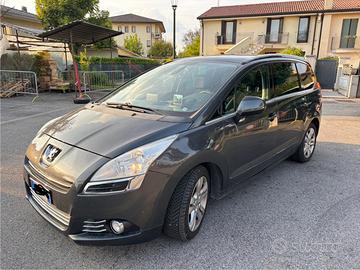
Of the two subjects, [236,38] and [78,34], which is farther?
[236,38]

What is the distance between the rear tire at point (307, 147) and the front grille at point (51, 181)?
11.5 ft

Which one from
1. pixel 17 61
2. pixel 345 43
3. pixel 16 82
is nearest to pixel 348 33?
pixel 345 43

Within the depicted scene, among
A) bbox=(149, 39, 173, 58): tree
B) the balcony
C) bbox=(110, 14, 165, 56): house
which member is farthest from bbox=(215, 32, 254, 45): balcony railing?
bbox=(110, 14, 165, 56): house

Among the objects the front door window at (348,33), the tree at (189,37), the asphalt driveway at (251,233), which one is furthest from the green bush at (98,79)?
the tree at (189,37)

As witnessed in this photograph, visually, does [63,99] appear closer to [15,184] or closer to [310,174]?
[15,184]

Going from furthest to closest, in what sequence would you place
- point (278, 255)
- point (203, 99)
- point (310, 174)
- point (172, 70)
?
point (310, 174), point (172, 70), point (203, 99), point (278, 255)

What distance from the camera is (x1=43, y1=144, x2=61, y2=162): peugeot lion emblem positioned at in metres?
2.28

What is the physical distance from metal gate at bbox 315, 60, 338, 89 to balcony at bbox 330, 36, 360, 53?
7.48 meters

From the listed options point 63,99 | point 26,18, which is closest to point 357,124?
point 63,99

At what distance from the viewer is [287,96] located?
3.71 meters

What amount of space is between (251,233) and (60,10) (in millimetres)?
21300

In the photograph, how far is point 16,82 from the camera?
1147 centimetres

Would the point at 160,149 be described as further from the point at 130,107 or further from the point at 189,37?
the point at 189,37

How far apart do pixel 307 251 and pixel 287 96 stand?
2.04 m
